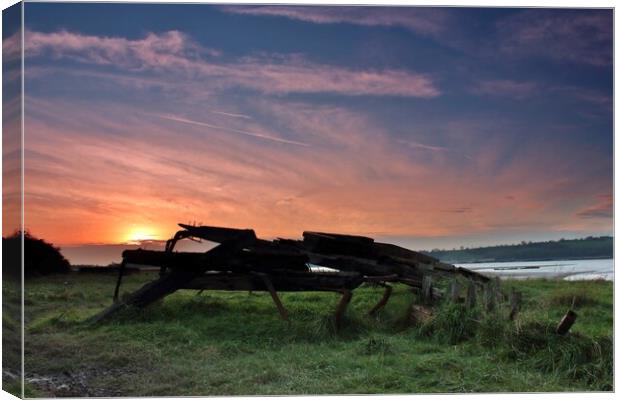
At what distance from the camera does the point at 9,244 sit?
8.43 meters

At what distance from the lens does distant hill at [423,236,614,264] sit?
1205cm

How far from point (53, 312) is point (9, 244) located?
15.9 feet

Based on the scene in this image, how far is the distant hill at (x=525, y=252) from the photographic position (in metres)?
12.1

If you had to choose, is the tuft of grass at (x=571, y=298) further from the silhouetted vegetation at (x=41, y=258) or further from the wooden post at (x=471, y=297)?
the silhouetted vegetation at (x=41, y=258)

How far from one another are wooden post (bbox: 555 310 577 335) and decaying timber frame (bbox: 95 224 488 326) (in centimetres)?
332

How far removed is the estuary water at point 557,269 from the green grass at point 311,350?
0.66 metres

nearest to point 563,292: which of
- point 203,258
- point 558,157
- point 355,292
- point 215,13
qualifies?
point 558,157

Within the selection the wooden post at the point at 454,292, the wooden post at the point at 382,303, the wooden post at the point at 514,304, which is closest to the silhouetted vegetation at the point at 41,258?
the wooden post at the point at 382,303

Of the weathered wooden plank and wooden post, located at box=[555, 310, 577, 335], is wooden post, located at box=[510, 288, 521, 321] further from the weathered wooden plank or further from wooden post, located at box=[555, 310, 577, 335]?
the weathered wooden plank

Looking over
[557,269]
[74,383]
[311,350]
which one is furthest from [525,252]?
[74,383]

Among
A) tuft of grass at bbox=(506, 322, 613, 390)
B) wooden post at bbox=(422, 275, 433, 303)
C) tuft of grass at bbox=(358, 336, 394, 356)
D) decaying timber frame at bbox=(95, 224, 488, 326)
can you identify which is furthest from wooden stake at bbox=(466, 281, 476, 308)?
decaying timber frame at bbox=(95, 224, 488, 326)

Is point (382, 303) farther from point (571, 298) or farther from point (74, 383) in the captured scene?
point (74, 383)

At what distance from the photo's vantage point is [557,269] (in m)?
13.7

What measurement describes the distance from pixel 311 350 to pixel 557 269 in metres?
5.57
